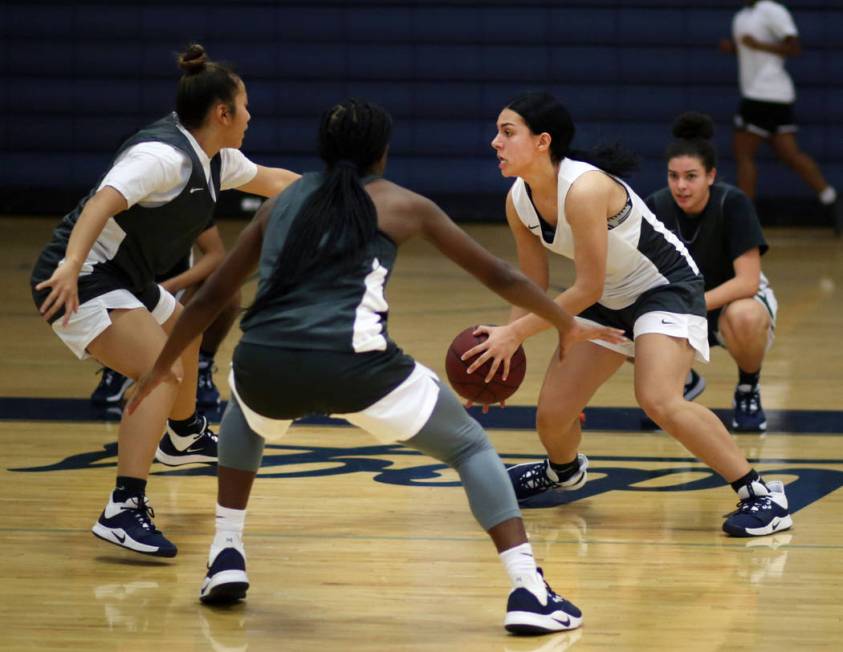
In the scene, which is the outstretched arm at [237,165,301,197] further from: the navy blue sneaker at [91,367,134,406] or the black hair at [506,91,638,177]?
the navy blue sneaker at [91,367,134,406]

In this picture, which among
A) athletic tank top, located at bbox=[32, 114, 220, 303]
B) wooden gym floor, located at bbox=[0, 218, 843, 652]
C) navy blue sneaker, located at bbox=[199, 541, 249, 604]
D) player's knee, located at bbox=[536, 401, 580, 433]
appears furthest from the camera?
player's knee, located at bbox=[536, 401, 580, 433]

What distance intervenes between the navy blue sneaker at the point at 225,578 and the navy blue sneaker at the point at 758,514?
1.31 m

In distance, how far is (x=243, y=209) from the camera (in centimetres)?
1122

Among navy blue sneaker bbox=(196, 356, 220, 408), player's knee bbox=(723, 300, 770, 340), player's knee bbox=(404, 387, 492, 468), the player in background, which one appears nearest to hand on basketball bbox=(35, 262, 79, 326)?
player's knee bbox=(404, 387, 492, 468)

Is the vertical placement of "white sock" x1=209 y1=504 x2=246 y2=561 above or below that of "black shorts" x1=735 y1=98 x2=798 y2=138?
above

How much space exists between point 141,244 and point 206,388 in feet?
5.54

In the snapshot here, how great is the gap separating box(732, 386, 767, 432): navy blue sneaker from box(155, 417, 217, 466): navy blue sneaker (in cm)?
182

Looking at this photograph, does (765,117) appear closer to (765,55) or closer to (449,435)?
(765,55)

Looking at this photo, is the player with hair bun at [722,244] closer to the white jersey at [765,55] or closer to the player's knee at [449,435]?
the player's knee at [449,435]

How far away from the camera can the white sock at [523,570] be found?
2.95 m

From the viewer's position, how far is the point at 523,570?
295 cm

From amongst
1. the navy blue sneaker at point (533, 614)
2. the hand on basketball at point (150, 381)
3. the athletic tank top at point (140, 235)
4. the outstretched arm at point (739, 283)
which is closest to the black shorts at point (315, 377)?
the hand on basketball at point (150, 381)

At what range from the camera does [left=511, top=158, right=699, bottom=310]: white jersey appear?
3.79 meters

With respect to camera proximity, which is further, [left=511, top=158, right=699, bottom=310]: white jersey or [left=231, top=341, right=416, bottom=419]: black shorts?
[left=511, top=158, right=699, bottom=310]: white jersey
